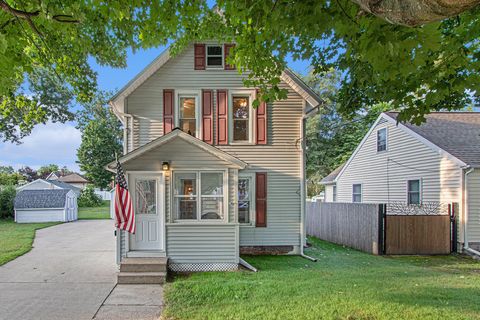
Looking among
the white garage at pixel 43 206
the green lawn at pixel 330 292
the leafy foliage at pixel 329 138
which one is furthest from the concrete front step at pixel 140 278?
the leafy foliage at pixel 329 138

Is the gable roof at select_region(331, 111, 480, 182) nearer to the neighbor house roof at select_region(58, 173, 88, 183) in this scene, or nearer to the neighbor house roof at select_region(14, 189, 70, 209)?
the neighbor house roof at select_region(14, 189, 70, 209)

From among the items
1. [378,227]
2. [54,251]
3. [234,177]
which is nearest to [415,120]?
[234,177]

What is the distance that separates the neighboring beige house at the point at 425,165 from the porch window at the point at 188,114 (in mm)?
8431

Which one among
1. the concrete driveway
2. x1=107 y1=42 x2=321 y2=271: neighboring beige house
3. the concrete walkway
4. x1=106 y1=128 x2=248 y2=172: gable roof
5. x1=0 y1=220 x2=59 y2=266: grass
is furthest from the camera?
x1=107 y1=42 x2=321 y2=271: neighboring beige house

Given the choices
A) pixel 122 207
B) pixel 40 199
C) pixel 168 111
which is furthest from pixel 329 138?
pixel 122 207

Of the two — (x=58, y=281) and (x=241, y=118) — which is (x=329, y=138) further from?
(x=58, y=281)

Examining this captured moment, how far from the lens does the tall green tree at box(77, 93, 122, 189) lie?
34.7 m

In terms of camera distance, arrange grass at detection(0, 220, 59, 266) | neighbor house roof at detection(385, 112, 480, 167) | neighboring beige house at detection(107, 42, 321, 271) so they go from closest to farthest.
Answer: grass at detection(0, 220, 59, 266) < neighboring beige house at detection(107, 42, 321, 271) < neighbor house roof at detection(385, 112, 480, 167)

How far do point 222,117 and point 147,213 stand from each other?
375cm

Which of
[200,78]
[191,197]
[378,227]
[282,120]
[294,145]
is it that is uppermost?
[200,78]

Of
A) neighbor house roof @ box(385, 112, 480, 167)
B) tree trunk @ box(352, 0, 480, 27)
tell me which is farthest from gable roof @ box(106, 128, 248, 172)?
neighbor house roof @ box(385, 112, 480, 167)

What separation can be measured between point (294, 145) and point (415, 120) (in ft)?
17.9

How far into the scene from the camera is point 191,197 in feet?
25.8

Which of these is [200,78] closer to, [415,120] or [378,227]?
[415,120]
